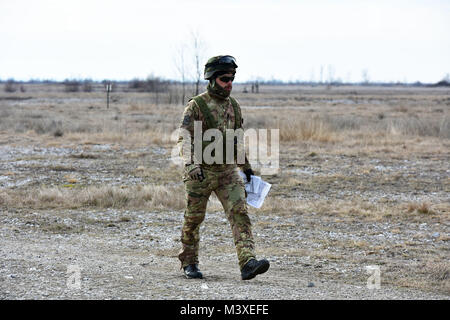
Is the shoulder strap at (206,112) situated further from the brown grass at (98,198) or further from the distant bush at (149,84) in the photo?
the distant bush at (149,84)

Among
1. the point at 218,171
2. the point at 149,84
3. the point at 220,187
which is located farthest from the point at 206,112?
the point at 149,84

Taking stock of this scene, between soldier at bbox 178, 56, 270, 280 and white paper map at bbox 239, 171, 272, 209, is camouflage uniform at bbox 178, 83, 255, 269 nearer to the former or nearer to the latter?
soldier at bbox 178, 56, 270, 280

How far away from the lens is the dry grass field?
18.2ft

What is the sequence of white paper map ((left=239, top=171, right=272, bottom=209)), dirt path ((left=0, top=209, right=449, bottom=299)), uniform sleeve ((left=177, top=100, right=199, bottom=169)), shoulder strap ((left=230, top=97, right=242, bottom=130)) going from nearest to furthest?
dirt path ((left=0, top=209, right=449, bottom=299)), uniform sleeve ((left=177, top=100, right=199, bottom=169)), shoulder strap ((left=230, top=97, right=242, bottom=130)), white paper map ((left=239, top=171, right=272, bottom=209))

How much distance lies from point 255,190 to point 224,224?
10.5 feet

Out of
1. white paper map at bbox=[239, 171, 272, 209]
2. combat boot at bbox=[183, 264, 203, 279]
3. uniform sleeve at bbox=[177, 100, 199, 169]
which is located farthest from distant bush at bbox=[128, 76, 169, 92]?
uniform sleeve at bbox=[177, 100, 199, 169]

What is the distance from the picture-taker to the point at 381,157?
15422 mm

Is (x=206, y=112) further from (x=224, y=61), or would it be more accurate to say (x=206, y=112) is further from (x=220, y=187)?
(x=220, y=187)

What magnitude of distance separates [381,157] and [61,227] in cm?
955

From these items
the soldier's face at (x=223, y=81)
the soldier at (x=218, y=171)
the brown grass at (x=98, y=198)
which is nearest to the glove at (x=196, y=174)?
the soldier at (x=218, y=171)

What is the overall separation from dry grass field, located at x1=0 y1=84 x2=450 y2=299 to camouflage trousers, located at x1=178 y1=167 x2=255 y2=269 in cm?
38

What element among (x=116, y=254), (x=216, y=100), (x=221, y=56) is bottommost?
(x=116, y=254)
